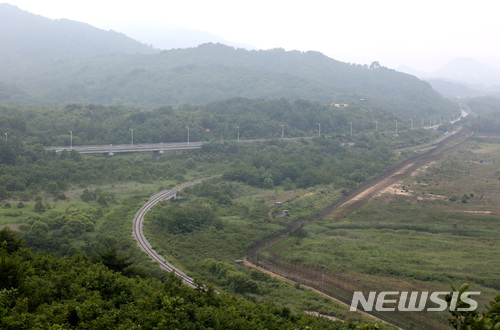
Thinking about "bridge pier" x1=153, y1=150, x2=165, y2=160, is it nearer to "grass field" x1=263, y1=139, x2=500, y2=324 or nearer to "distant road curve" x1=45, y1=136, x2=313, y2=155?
"distant road curve" x1=45, y1=136, x2=313, y2=155

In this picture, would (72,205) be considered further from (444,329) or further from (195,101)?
(195,101)

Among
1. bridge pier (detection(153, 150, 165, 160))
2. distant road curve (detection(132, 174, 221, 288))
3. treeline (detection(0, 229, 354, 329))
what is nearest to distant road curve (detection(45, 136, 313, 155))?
bridge pier (detection(153, 150, 165, 160))

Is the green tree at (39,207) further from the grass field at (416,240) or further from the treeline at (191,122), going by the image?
the treeline at (191,122)

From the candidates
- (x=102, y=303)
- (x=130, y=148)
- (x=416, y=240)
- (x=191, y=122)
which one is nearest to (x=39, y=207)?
(x=130, y=148)

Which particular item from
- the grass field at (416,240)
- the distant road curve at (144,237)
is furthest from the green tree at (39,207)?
the grass field at (416,240)

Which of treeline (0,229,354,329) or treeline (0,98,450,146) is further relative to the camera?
treeline (0,98,450,146)

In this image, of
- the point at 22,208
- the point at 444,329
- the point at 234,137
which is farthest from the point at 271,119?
the point at 444,329
